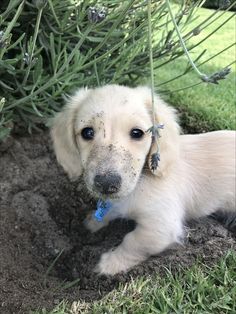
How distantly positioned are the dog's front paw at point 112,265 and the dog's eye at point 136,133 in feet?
1.79

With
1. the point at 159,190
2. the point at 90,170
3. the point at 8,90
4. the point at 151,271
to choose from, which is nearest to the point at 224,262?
the point at 151,271

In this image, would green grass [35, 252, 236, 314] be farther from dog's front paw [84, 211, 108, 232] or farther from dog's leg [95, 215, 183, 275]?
dog's front paw [84, 211, 108, 232]

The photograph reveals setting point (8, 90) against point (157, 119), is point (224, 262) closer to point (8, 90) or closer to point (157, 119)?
point (157, 119)

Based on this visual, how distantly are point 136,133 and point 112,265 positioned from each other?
600 millimetres

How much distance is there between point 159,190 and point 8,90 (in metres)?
0.95

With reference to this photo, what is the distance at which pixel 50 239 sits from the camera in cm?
254

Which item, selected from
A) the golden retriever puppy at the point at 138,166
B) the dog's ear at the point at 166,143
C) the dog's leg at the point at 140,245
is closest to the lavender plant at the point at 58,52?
the golden retriever puppy at the point at 138,166

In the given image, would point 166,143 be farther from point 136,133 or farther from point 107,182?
point 107,182

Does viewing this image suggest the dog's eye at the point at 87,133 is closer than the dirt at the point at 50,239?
No

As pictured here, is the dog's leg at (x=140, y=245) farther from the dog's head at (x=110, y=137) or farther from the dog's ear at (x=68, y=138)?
the dog's ear at (x=68, y=138)

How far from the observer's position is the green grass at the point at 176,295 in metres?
1.93

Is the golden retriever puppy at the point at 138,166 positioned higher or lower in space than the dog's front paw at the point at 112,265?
higher

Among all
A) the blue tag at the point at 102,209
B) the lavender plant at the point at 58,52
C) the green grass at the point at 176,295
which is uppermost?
the lavender plant at the point at 58,52

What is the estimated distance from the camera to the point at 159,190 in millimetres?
2447
